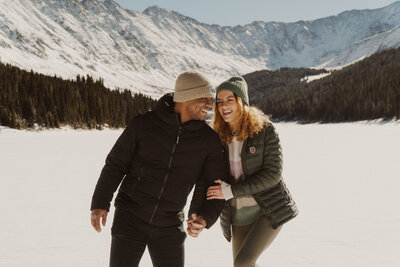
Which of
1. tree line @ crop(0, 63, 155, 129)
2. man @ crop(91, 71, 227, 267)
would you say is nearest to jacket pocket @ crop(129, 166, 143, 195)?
man @ crop(91, 71, 227, 267)

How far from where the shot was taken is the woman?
10.6 feet

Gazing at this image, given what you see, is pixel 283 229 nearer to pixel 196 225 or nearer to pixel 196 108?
pixel 196 225

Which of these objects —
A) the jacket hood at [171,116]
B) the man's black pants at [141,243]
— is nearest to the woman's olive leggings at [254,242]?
the man's black pants at [141,243]

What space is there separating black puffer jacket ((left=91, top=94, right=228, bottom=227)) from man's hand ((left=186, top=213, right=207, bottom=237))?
0.05m

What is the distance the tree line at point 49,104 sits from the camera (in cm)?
3831

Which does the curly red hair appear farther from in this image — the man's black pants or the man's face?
the man's black pants

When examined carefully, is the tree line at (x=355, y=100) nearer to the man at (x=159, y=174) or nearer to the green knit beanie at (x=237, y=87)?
the green knit beanie at (x=237, y=87)

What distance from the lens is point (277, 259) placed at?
5352 millimetres

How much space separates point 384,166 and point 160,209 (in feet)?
42.3

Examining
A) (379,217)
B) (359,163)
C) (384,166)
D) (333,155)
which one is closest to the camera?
(379,217)

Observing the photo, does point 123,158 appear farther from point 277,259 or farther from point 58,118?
point 58,118

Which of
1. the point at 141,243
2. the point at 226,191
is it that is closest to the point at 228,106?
the point at 226,191

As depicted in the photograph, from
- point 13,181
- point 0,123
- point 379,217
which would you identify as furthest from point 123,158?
point 0,123

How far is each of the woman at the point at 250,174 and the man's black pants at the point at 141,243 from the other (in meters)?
0.51
